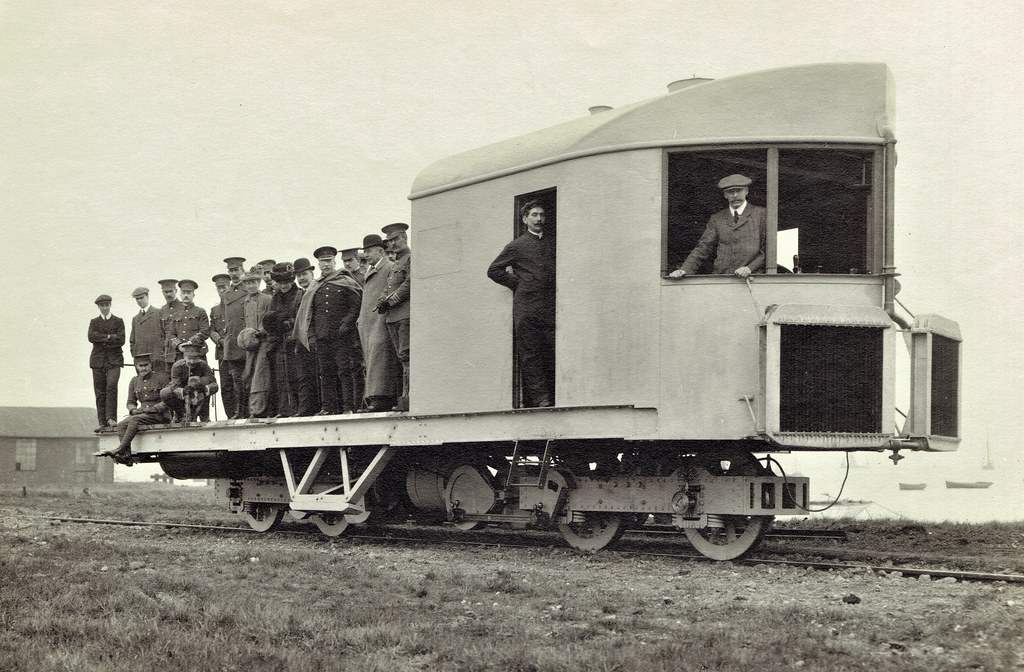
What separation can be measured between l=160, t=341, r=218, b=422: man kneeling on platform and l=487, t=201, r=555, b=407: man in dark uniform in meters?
5.21

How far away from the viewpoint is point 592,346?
8.49 m

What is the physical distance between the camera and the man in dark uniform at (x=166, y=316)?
45.8ft

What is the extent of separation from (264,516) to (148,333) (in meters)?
3.26

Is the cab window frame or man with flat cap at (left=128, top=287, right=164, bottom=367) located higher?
the cab window frame

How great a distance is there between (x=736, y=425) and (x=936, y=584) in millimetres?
1704

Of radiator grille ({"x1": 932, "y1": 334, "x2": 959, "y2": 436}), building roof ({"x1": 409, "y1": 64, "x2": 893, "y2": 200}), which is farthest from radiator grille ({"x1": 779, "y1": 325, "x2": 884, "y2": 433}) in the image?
building roof ({"x1": 409, "y1": 64, "x2": 893, "y2": 200})

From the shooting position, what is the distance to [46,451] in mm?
52875

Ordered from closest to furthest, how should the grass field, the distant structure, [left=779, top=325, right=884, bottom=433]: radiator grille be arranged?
the grass field < [left=779, top=325, right=884, bottom=433]: radiator grille < the distant structure

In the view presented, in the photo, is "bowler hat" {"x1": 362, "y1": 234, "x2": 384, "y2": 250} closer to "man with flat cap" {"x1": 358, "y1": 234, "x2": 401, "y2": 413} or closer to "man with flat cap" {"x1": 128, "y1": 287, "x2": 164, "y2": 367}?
"man with flat cap" {"x1": 358, "y1": 234, "x2": 401, "y2": 413}

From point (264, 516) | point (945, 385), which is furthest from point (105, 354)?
point (945, 385)

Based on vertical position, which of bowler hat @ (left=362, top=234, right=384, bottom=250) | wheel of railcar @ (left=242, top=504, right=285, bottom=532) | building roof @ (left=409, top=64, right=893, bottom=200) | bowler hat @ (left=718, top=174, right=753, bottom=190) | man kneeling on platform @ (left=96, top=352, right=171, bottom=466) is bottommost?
wheel of railcar @ (left=242, top=504, right=285, bottom=532)

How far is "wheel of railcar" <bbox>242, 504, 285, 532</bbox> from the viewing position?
12367 mm

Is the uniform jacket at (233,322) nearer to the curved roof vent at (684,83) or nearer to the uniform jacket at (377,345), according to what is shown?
the uniform jacket at (377,345)

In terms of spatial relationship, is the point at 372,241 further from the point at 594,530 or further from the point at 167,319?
the point at 167,319
